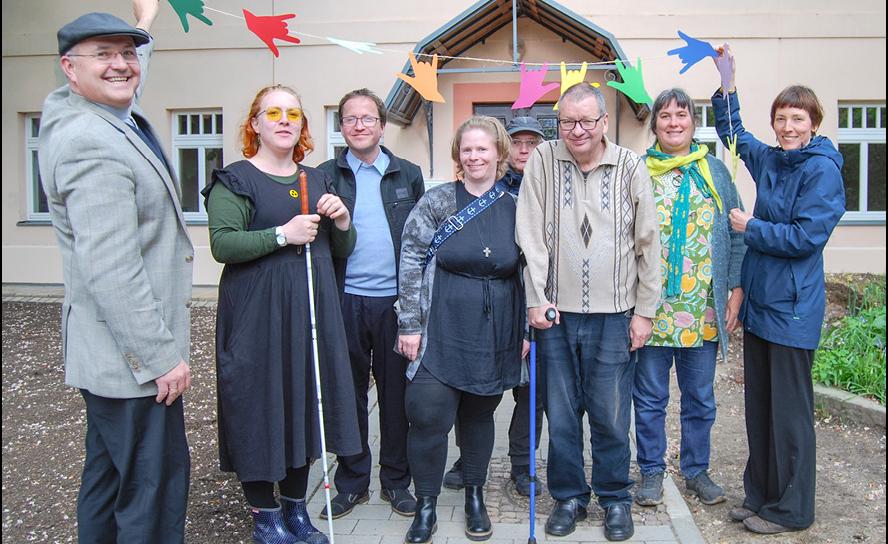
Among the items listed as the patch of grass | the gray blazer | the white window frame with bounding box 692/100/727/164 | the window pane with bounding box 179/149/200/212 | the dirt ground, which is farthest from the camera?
the window pane with bounding box 179/149/200/212

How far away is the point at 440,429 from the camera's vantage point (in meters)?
3.50

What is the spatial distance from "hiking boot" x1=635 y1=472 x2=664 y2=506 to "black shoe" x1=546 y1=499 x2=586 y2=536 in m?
0.41

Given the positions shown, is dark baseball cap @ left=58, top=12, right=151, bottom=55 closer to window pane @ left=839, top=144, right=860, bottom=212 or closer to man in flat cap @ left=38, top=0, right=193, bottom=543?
man in flat cap @ left=38, top=0, right=193, bottom=543

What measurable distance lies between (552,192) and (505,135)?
36 cm

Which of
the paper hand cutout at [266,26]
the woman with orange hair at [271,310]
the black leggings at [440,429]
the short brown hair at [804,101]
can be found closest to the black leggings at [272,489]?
the woman with orange hair at [271,310]

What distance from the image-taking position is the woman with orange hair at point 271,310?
10.4 ft

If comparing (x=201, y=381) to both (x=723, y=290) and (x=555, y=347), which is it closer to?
(x=555, y=347)

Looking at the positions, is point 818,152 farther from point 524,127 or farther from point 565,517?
point 565,517

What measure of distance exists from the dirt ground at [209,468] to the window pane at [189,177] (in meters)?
4.38

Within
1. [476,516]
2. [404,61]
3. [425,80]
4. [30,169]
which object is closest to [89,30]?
[476,516]

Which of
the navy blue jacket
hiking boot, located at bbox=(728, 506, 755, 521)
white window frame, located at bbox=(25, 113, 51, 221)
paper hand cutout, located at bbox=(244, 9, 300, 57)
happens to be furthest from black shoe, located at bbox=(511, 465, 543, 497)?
white window frame, located at bbox=(25, 113, 51, 221)

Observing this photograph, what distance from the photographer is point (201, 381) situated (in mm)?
6805

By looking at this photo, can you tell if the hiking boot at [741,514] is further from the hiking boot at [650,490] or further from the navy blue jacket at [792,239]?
the navy blue jacket at [792,239]

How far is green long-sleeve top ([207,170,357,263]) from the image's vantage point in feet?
10.1
